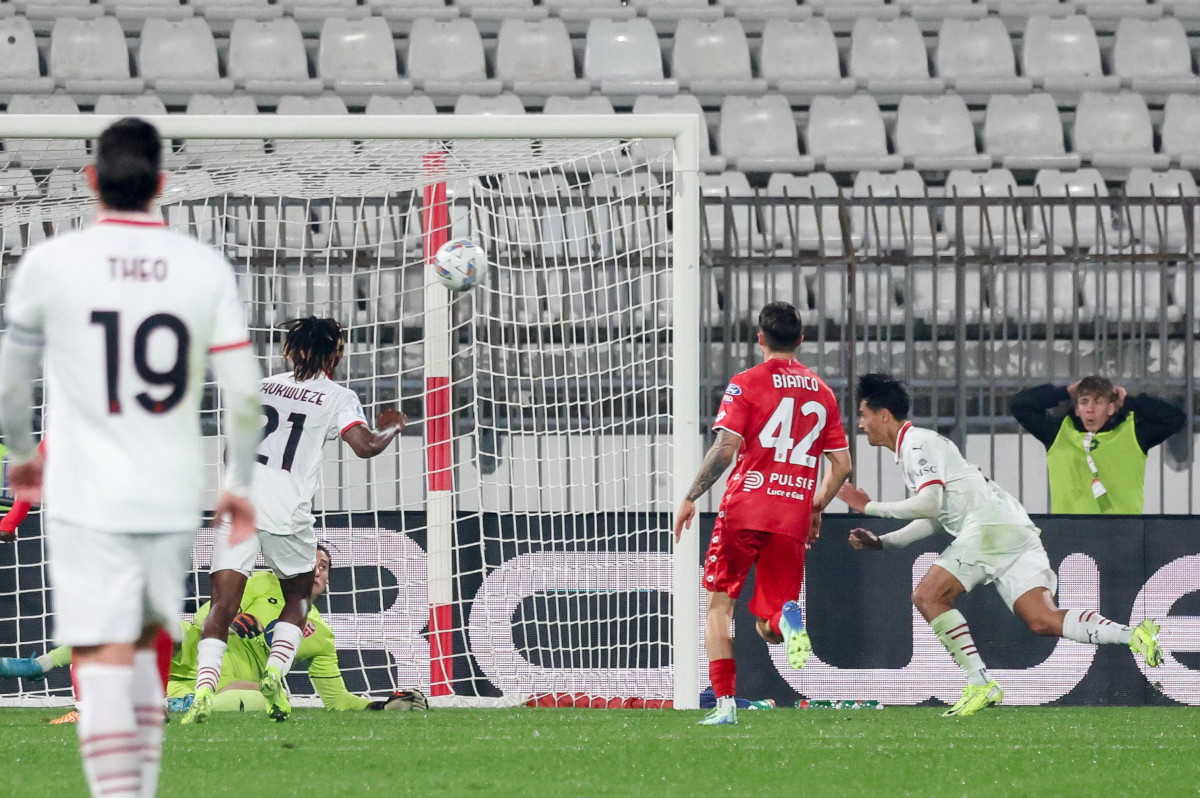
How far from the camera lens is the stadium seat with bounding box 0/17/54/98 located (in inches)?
473

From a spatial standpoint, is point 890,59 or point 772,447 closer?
point 772,447

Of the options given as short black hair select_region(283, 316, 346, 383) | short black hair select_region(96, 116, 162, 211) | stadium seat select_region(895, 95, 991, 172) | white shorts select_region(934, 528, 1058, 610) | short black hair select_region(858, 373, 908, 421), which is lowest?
white shorts select_region(934, 528, 1058, 610)

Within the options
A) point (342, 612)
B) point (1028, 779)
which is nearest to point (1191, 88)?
point (342, 612)

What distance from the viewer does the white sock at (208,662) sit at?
576cm

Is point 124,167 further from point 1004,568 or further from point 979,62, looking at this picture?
point 979,62

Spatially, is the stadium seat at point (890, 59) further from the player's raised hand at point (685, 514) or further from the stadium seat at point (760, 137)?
the player's raised hand at point (685, 514)

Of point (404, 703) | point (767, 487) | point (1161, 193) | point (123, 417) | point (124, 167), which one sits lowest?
point (404, 703)

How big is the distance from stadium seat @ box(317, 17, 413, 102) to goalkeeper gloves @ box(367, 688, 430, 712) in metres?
6.35

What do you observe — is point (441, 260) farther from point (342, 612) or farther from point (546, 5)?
point (546, 5)

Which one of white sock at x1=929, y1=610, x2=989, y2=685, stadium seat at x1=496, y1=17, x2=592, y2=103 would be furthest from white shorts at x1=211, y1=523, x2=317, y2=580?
stadium seat at x1=496, y1=17, x2=592, y2=103

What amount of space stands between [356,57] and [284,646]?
24.3ft

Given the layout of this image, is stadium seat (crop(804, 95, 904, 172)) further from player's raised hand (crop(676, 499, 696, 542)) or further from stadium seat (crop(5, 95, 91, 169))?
player's raised hand (crop(676, 499, 696, 542))

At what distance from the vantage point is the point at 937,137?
11953mm

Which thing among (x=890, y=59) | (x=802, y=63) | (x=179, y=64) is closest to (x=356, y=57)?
(x=179, y=64)
